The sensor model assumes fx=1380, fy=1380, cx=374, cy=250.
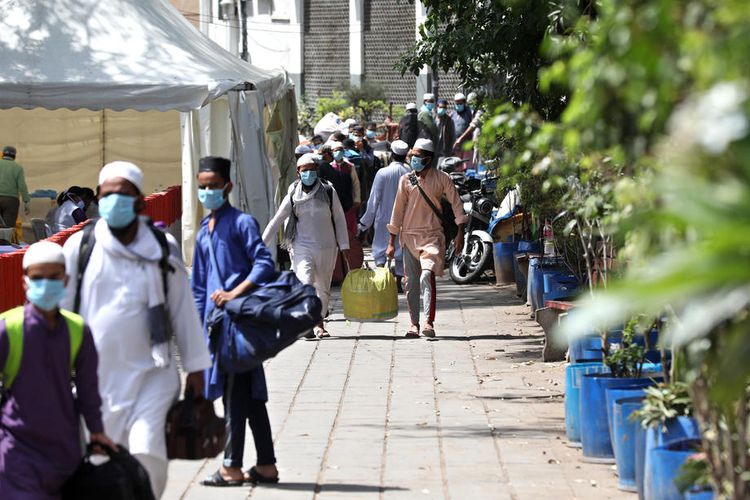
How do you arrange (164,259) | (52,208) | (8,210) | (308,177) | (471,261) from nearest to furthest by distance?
(164,259), (308,177), (471,261), (8,210), (52,208)

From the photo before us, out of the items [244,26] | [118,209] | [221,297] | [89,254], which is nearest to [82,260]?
[89,254]

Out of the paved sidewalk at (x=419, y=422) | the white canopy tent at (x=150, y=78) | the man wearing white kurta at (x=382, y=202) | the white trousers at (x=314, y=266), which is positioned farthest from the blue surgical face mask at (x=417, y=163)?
the white canopy tent at (x=150, y=78)

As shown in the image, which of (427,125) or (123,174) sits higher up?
(123,174)

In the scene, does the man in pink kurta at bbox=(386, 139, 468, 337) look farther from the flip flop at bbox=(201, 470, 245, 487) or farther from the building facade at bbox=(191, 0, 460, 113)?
the building facade at bbox=(191, 0, 460, 113)

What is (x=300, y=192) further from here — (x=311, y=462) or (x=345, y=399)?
(x=311, y=462)

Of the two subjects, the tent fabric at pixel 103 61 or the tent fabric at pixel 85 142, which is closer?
the tent fabric at pixel 103 61

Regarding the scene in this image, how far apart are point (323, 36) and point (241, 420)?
44.4 m

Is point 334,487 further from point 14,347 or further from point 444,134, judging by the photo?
point 444,134

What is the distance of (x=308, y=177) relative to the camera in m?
12.9

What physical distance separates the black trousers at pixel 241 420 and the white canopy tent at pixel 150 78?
865cm

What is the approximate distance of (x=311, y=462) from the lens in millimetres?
8172

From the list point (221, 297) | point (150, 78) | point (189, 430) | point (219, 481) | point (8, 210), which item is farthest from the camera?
→ point (8, 210)

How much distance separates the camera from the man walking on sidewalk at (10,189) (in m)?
18.6

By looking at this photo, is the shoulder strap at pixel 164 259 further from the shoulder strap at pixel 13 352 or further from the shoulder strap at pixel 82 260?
the shoulder strap at pixel 13 352
